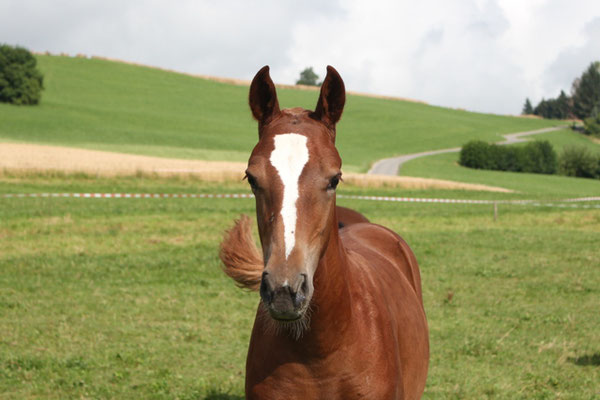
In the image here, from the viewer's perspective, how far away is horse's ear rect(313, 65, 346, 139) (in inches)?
111

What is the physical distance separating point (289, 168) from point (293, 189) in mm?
105

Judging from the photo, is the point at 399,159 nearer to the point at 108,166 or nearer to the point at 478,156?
the point at 478,156

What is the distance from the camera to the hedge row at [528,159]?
60075 millimetres

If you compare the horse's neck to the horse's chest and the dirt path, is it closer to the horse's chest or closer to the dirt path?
the horse's chest

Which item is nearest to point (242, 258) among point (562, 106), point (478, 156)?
point (478, 156)

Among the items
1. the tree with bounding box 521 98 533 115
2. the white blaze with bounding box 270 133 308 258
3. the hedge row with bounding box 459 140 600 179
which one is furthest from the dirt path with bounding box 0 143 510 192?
the tree with bounding box 521 98 533 115

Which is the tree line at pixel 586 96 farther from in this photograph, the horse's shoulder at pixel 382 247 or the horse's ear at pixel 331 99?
the horse's ear at pixel 331 99

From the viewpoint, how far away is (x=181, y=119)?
71.1 m

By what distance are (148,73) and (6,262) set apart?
85.8 m

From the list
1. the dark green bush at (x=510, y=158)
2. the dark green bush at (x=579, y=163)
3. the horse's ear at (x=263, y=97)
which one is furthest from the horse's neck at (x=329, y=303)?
the dark green bush at (x=579, y=163)

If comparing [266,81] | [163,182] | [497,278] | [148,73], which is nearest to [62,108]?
[148,73]

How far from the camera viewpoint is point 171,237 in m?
14.9

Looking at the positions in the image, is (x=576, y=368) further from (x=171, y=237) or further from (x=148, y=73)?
(x=148, y=73)

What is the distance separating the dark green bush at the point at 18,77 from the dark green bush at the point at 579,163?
56.0 m
